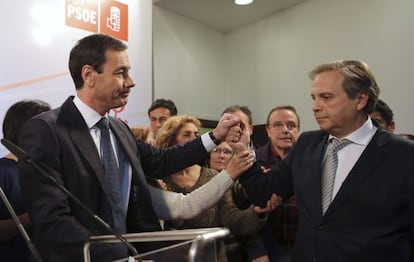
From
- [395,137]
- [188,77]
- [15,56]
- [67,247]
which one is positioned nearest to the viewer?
[67,247]

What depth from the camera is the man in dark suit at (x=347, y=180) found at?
1469 millimetres

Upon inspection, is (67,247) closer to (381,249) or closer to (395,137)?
(381,249)

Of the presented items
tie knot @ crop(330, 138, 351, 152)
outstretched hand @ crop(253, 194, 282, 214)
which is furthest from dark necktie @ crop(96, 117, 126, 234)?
tie knot @ crop(330, 138, 351, 152)

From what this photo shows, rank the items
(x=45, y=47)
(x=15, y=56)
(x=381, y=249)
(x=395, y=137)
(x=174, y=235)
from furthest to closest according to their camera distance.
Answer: (x=45, y=47), (x=15, y=56), (x=395, y=137), (x=381, y=249), (x=174, y=235)

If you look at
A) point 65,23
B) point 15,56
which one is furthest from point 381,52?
point 15,56

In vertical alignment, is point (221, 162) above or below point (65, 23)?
below

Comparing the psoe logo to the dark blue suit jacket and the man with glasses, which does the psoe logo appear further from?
the dark blue suit jacket

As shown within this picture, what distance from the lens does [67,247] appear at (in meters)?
1.24

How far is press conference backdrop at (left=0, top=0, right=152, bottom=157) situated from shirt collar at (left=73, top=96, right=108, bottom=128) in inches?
52.3

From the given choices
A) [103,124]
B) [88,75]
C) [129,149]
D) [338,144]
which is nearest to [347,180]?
[338,144]

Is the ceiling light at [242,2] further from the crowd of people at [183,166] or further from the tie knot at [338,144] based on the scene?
the tie knot at [338,144]

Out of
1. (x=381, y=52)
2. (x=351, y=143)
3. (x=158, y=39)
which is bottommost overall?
(x=351, y=143)

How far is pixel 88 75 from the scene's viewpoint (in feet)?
5.13

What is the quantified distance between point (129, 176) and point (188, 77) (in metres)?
3.34
